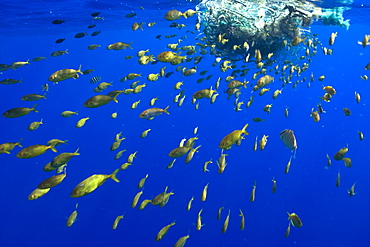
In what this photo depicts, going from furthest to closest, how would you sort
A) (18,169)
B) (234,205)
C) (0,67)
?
(18,169) → (234,205) → (0,67)

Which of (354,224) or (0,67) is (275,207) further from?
(0,67)

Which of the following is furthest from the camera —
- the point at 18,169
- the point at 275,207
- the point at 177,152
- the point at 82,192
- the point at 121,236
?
the point at 18,169

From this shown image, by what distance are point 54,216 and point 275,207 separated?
72.8ft

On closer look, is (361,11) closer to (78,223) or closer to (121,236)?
(121,236)

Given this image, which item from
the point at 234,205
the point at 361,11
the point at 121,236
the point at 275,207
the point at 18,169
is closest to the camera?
the point at 361,11

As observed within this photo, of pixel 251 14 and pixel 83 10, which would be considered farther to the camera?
pixel 83 10

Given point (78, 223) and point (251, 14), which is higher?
point (251, 14)

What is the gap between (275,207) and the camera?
3173cm

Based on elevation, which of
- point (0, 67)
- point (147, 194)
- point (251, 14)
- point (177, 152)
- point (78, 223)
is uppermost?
point (251, 14)

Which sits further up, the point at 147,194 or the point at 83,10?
the point at 83,10

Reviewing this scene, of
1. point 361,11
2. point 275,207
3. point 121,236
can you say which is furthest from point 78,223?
point 361,11

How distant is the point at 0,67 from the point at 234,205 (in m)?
24.2

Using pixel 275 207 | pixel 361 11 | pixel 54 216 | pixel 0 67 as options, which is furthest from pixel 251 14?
pixel 275 207

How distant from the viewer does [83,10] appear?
22.6m
